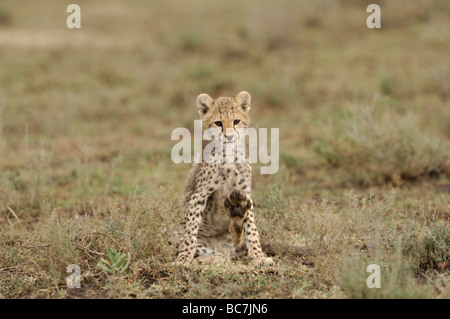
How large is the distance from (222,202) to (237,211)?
0.32 metres

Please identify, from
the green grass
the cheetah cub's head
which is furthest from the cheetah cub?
the green grass

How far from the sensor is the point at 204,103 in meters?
5.41

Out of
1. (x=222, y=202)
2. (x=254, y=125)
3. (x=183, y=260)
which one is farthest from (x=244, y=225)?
(x=254, y=125)

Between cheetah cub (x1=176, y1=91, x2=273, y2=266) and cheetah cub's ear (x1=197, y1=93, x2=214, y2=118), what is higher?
cheetah cub's ear (x1=197, y1=93, x2=214, y2=118)

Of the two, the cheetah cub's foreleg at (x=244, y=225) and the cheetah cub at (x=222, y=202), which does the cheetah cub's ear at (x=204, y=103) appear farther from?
the cheetah cub's foreleg at (x=244, y=225)

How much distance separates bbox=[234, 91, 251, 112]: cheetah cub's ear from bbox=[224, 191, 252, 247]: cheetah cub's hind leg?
82 cm

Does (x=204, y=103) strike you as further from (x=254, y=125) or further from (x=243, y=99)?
(x=254, y=125)

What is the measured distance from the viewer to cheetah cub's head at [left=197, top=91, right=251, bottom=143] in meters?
5.19

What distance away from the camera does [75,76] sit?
1287 centimetres

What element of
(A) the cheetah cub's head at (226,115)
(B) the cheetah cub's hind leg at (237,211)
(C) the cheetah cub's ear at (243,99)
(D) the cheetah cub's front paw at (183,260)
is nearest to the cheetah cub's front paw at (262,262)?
(B) the cheetah cub's hind leg at (237,211)

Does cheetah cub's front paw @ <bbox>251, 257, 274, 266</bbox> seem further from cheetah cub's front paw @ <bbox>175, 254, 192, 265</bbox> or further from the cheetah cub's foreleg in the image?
cheetah cub's front paw @ <bbox>175, 254, 192, 265</bbox>
